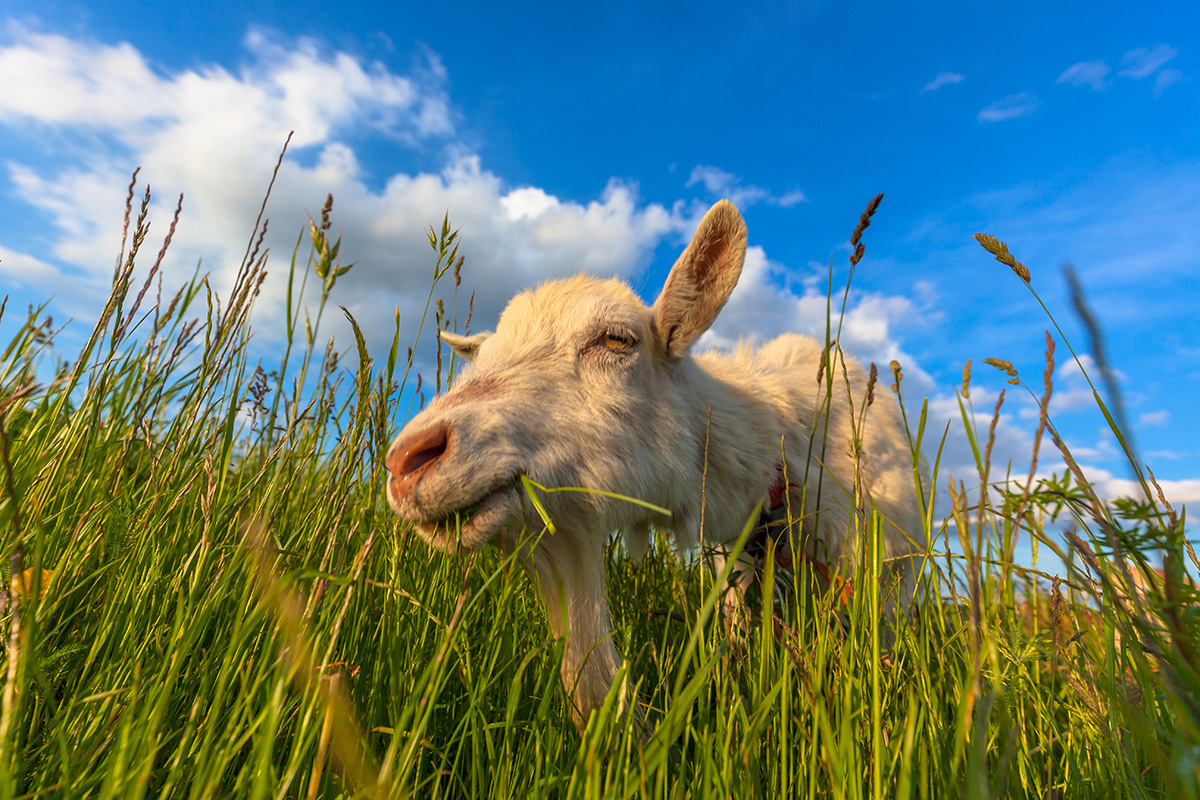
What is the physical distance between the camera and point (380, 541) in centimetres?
252

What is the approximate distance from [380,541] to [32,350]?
76.9 inches

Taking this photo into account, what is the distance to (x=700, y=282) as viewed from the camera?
2939 millimetres

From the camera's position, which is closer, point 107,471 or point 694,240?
point 107,471

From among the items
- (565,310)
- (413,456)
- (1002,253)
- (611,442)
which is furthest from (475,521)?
(1002,253)

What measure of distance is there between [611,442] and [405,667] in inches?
44.8

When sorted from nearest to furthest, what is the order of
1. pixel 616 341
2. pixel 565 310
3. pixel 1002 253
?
1. pixel 1002 253
2. pixel 616 341
3. pixel 565 310

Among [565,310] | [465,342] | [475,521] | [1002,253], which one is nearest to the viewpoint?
[1002,253]

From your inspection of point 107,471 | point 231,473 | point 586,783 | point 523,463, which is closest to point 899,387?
point 523,463

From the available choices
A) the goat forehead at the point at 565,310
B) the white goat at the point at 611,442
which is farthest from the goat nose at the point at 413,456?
the goat forehead at the point at 565,310

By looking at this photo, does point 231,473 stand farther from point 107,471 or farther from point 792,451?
point 792,451

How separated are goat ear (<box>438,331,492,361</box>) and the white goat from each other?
17 mm

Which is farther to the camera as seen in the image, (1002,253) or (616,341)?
(616,341)

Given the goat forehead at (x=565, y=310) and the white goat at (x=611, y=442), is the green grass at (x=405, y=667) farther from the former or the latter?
the goat forehead at (x=565, y=310)

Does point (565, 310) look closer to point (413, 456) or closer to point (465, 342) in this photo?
point (465, 342)
